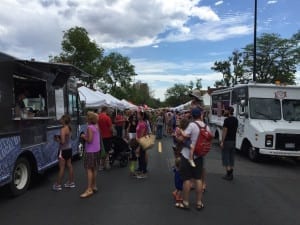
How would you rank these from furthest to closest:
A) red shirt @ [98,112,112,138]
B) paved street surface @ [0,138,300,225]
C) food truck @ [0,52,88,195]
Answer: red shirt @ [98,112,112,138] → food truck @ [0,52,88,195] → paved street surface @ [0,138,300,225]

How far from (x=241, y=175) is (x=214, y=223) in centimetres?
482

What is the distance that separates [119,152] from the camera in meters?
11.8

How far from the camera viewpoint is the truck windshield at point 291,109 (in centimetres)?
1363

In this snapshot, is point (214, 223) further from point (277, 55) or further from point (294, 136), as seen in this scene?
point (277, 55)

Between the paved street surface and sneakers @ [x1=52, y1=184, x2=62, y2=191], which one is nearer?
the paved street surface

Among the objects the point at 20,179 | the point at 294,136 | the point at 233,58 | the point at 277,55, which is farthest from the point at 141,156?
the point at 233,58

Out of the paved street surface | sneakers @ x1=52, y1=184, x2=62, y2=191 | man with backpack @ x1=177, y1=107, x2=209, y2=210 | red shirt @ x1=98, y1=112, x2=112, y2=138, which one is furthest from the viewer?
red shirt @ x1=98, y1=112, x2=112, y2=138

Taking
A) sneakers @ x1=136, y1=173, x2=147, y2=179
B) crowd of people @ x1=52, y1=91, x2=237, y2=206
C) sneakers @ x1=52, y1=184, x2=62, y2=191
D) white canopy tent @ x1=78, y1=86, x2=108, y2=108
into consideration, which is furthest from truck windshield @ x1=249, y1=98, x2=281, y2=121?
white canopy tent @ x1=78, y1=86, x2=108, y2=108

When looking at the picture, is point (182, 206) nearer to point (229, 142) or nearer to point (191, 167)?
point (191, 167)

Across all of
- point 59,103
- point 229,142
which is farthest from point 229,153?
point 59,103

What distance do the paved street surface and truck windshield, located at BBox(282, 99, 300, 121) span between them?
3459 mm

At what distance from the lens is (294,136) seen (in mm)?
12594

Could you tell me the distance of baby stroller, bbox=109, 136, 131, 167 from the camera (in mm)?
11771

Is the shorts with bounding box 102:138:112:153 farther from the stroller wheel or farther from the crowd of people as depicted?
the stroller wheel
